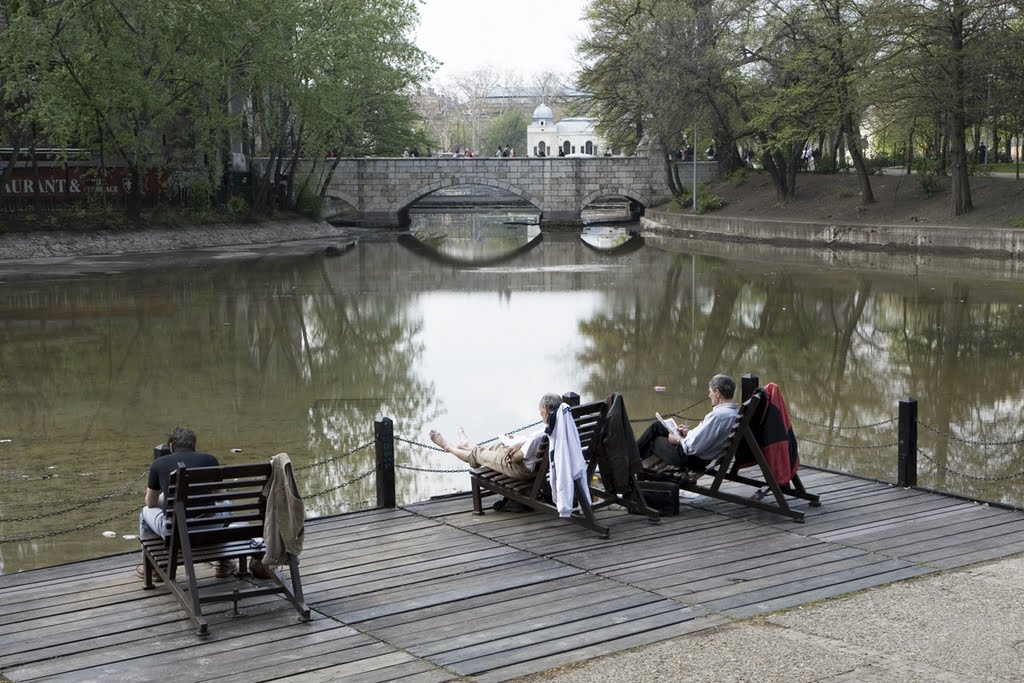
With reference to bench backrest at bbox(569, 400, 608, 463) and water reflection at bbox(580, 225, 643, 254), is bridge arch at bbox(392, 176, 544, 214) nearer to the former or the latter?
water reflection at bbox(580, 225, 643, 254)

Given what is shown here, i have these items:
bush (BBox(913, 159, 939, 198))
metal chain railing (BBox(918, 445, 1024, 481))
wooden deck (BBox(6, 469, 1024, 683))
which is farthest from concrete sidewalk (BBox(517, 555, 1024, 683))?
bush (BBox(913, 159, 939, 198))

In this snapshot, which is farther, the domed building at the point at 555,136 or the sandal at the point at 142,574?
the domed building at the point at 555,136

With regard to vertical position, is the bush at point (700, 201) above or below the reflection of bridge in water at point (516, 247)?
A: above

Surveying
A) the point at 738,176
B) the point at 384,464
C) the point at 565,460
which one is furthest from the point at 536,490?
the point at 738,176

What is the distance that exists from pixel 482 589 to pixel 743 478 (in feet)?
8.50

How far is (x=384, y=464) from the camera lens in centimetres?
894

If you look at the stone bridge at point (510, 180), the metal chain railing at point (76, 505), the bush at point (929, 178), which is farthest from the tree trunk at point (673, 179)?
the metal chain railing at point (76, 505)

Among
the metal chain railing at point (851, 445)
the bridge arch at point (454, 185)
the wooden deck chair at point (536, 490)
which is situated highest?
the bridge arch at point (454, 185)

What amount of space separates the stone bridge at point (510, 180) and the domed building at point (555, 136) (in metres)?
67.5

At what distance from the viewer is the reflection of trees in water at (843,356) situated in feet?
42.4

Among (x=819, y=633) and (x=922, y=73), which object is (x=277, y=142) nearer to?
(x=922, y=73)


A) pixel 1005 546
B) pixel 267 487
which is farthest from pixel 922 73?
pixel 267 487

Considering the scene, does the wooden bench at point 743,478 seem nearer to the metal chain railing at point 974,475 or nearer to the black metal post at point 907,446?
the black metal post at point 907,446

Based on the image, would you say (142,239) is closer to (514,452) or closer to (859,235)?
(859,235)
